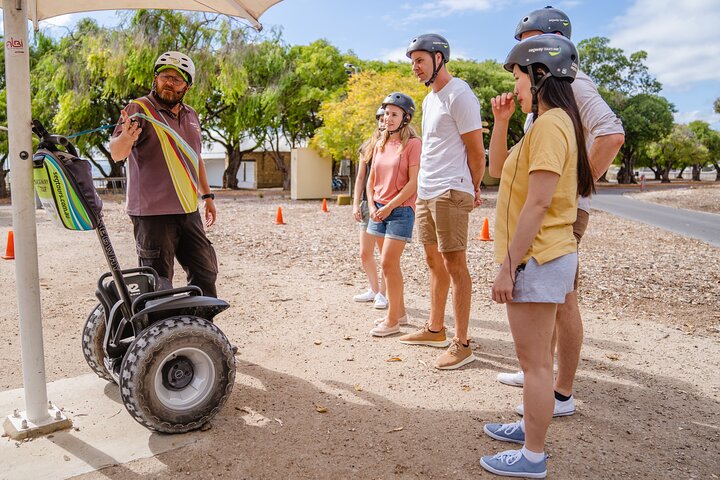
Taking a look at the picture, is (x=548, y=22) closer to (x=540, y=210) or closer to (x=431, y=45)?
(x=431, y=45)

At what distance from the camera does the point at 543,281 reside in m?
2.71

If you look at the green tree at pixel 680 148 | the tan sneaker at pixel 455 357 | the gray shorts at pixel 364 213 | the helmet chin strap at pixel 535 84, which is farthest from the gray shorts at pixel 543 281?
the green tree at pixel 680 148

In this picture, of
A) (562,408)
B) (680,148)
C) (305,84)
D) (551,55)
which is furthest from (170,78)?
(680,148)

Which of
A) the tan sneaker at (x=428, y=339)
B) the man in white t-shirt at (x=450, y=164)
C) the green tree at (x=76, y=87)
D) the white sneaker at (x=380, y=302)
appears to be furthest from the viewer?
the green tree at (x=76, y=87)

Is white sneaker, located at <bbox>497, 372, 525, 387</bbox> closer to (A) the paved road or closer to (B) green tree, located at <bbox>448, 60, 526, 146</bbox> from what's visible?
(A) the paved road

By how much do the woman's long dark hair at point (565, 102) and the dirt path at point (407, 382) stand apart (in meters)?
1.50

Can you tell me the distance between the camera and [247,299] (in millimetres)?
6648

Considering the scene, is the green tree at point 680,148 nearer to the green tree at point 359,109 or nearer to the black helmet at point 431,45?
the green tree at point 359,109

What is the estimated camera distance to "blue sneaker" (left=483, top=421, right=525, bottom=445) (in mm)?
3340

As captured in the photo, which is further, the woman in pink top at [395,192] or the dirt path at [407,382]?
the woman in pink top at [395,192]

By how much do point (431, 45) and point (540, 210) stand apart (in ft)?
7.13

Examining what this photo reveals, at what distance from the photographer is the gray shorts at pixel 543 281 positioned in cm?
271

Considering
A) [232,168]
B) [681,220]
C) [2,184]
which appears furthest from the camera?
[232,168]

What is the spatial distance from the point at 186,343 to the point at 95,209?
0.86 meters
